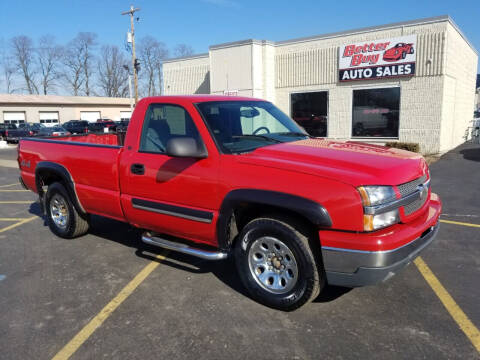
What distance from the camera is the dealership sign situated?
14.9 metres

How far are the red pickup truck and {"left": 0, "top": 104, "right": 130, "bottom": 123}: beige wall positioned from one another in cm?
4823

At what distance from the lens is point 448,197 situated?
8.05 meters

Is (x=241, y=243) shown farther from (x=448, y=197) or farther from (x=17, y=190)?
(x=17, y=190)

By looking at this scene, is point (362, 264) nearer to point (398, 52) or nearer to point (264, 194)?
point (264, 194)

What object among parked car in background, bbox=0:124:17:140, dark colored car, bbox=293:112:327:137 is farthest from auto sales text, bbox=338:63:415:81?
parked car in background, bbox=0:124:17:140

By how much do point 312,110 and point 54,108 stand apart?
42072mm

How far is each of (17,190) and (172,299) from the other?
26.5 feet

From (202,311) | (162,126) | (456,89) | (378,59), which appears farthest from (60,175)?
(456,89)

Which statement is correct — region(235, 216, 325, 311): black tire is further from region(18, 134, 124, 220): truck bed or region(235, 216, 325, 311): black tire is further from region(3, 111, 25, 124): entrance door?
region(3, 111, 25, 124): entrance door

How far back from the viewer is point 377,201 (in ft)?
9.86

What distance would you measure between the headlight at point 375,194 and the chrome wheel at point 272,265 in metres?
0.83

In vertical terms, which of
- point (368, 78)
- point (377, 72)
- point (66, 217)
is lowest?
point (66, 217)

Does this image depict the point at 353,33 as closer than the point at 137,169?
→ No

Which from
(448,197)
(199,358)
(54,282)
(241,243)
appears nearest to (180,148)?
(241,243)
